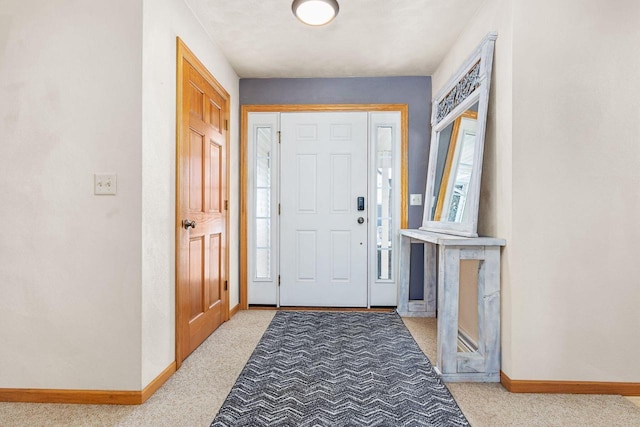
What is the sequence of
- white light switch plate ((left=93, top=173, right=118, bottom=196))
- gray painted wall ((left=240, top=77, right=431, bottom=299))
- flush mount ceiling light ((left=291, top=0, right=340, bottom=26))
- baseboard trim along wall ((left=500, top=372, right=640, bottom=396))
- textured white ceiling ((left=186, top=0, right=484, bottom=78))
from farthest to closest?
gray painted wall ((left=240, top=77, right=431, bottom=299)), textured white ceiling ((left=186, top=0, right=484, bottom=78)), flush mount ceiling light ((left=291, top=0, right=340, bottom=26)), baseboard trim along wall ((left=500, top=372, right=640, bottom=396)), white light switch plate ((left=93, top=173, right=118, bottom=196))

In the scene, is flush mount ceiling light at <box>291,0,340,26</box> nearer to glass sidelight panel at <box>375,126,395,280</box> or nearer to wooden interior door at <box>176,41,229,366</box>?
wooden interior door at <box>176,41,229,366</box>

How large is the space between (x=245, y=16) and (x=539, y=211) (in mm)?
2327

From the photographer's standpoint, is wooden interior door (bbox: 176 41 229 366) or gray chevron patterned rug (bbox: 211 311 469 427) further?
wooden interior door (bbox: 176 41 229 366)

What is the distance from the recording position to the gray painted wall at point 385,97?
150 inches

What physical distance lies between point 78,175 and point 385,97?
288 centimetres

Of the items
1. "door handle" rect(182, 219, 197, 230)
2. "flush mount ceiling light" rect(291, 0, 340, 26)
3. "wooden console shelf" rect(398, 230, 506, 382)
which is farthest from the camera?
"door handle" rect(182, 219, 197, 230)

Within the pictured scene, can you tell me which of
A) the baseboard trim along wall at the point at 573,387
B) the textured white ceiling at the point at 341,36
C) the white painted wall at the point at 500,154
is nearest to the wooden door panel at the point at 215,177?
the textured white ceiling at the point at 341,36

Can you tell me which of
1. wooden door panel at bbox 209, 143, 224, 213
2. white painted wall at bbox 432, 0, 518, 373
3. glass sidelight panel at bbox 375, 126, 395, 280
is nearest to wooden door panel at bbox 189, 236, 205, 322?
wooden door panel at bbox 209, 143, 224, 213

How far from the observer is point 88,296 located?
193 cm

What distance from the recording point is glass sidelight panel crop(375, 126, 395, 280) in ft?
12.6

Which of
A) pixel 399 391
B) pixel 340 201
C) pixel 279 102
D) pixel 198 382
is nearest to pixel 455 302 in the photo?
pixel 399 391

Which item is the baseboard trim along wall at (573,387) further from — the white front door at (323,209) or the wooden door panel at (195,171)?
the wooden door panel at (195,171)

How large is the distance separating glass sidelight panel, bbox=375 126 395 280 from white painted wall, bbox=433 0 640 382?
5.84 ft

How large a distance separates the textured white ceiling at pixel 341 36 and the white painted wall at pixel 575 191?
0.72m
